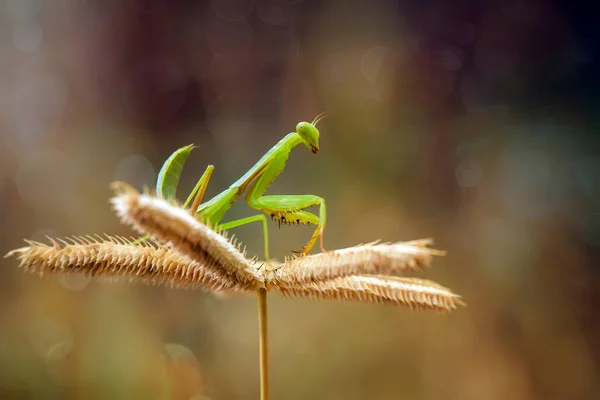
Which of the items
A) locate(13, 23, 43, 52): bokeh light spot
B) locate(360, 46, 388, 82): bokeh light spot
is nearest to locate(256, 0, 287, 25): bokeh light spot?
locate(360, 46, 388, 82): bokeh light spot

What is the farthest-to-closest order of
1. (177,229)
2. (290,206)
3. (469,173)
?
1. (469,173)
2. (290,206)
3. (177,229)

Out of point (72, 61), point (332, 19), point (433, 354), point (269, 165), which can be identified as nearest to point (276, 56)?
point (332, 19)

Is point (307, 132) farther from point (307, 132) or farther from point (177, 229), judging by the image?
point (177, 229)

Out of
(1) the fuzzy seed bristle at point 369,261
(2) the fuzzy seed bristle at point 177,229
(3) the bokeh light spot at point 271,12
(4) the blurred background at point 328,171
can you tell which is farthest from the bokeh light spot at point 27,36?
(1) the fuzzy seed bristle at point 369,261

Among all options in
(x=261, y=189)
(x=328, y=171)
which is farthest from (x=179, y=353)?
(x=261, y=189)

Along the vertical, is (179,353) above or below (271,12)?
below

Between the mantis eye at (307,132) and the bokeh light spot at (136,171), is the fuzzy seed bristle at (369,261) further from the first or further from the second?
the bokeh light spot at (136,171)

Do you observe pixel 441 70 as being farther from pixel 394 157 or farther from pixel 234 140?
pixel 234 140
